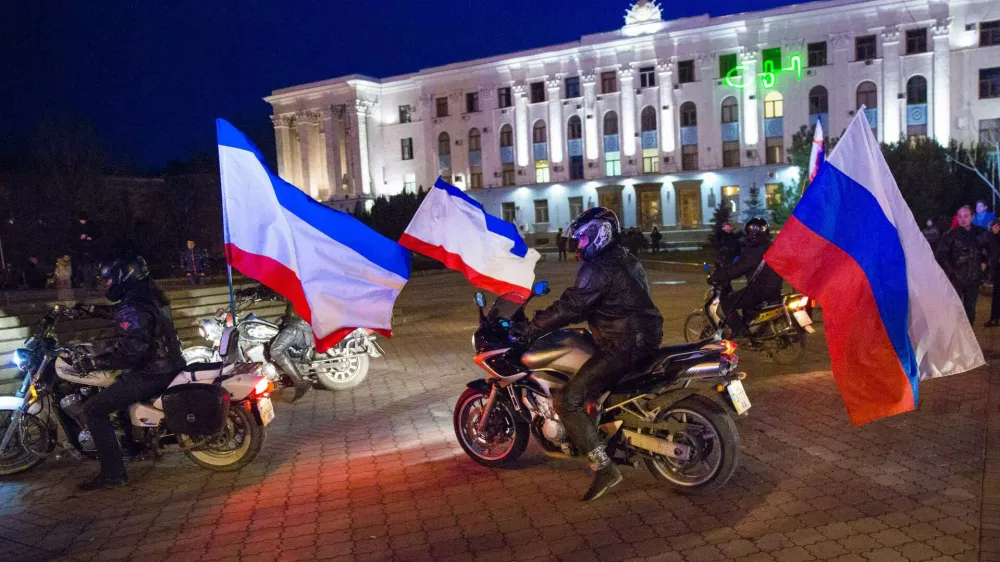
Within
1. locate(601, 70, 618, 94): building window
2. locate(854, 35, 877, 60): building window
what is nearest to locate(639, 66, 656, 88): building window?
locate(601, 70, 618, 94): building window

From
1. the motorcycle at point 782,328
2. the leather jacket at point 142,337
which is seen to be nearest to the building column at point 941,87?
the motorcycle at point 782,328

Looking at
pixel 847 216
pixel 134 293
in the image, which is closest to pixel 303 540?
pixel 134 293

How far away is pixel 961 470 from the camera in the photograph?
5375mm

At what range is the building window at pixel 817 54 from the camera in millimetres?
52625

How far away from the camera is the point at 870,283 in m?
5.06

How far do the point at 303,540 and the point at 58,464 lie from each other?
320 cm

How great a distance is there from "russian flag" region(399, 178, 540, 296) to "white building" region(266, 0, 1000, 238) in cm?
4767

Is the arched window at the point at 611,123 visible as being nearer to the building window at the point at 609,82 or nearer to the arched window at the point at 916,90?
the building window at the point at 609,82

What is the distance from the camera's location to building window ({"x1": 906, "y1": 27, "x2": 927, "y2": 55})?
163 feet

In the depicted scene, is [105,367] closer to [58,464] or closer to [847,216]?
[58,464]

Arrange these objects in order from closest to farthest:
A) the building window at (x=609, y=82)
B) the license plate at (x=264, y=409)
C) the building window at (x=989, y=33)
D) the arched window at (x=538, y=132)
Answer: the license plate at (x=264, y=409)
the building window at (x=989, y=33)
the building window at (x=609, y=82)
the arched window at (x=538, y=132)

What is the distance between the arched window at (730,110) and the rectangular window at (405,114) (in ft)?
90.5

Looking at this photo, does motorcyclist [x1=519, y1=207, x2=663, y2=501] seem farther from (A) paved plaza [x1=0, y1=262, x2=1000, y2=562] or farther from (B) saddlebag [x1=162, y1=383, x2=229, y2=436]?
(B) saddlebag [x1=162, y1=383, x2=229, y2=436]

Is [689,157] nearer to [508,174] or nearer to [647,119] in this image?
[647,119]
